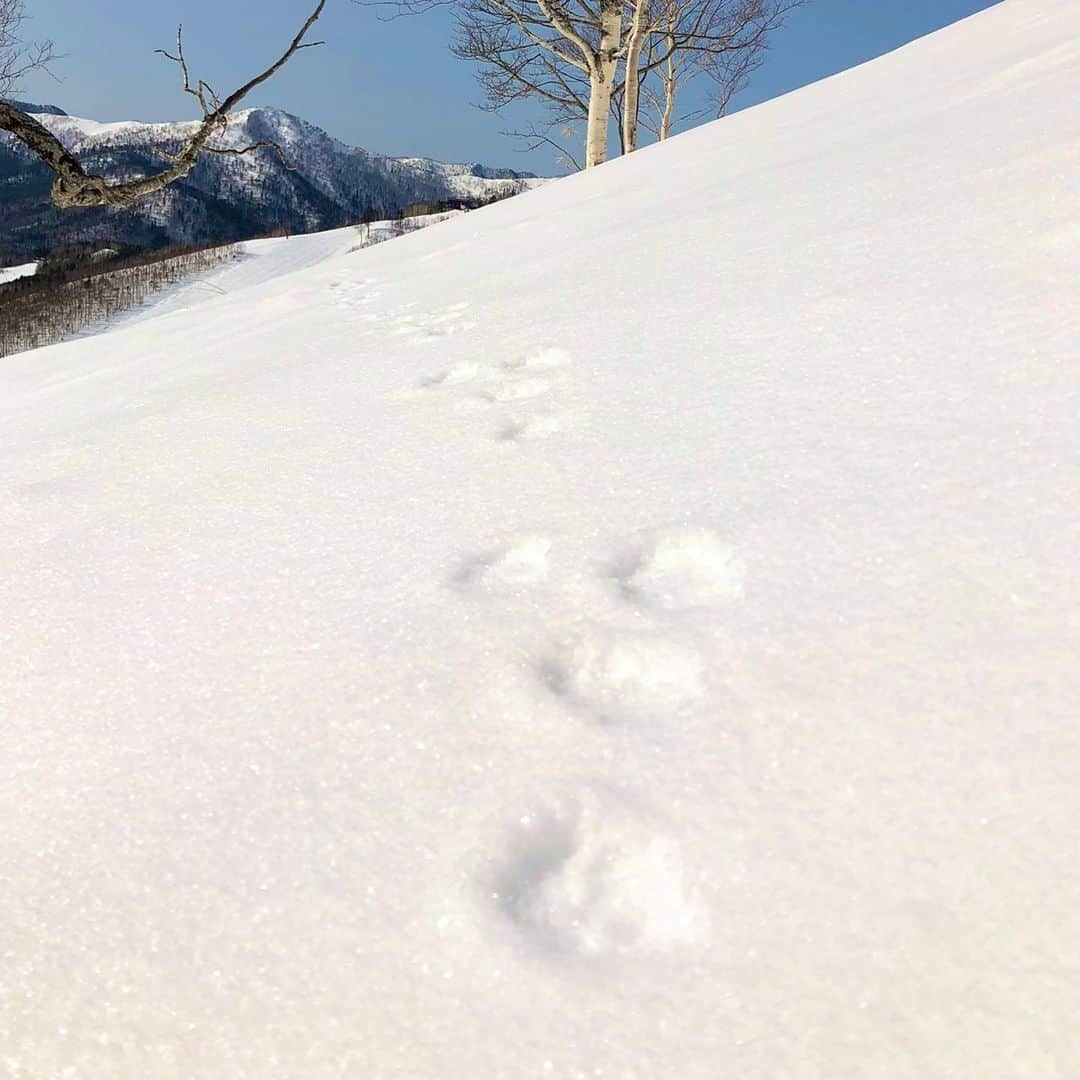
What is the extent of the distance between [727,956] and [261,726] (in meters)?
0.60

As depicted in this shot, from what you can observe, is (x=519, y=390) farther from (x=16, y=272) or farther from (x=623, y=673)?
(x=16, y=272)

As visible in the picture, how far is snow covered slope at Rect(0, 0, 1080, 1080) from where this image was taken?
2.07 ft

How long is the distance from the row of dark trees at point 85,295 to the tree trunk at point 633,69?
7.73 m

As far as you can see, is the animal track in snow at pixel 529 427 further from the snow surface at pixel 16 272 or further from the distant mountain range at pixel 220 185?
the distant mountain range at pixel 220 185

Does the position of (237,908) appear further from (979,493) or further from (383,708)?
(979,493)

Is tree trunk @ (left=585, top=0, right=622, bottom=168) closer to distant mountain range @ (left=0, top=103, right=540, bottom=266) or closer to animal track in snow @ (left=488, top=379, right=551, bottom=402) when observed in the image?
animal track in snow @ (left=488, top=379, right=551, bottom=402)

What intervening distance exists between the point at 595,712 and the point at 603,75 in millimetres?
10327

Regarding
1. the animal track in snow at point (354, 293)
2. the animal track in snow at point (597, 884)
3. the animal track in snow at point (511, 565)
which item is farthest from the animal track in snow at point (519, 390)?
the animal track in snow at point (354, 293)

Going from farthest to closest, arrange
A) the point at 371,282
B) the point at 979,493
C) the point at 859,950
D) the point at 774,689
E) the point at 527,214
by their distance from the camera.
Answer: the point at 527,214 < the point at 371,282 < the point at 979,493 < the point at 774,689 < the point at 859,950

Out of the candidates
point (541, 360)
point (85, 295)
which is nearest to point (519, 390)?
point (541, 360)

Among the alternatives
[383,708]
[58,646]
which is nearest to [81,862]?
[383,708]

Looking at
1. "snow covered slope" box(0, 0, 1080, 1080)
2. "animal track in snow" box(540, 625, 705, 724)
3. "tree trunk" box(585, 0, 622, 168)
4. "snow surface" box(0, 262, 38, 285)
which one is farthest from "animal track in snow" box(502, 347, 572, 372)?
"snow surface" box(0, 262, 38, 285)

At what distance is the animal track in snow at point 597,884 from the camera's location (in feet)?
2.26

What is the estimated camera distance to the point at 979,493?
1.07 metres
